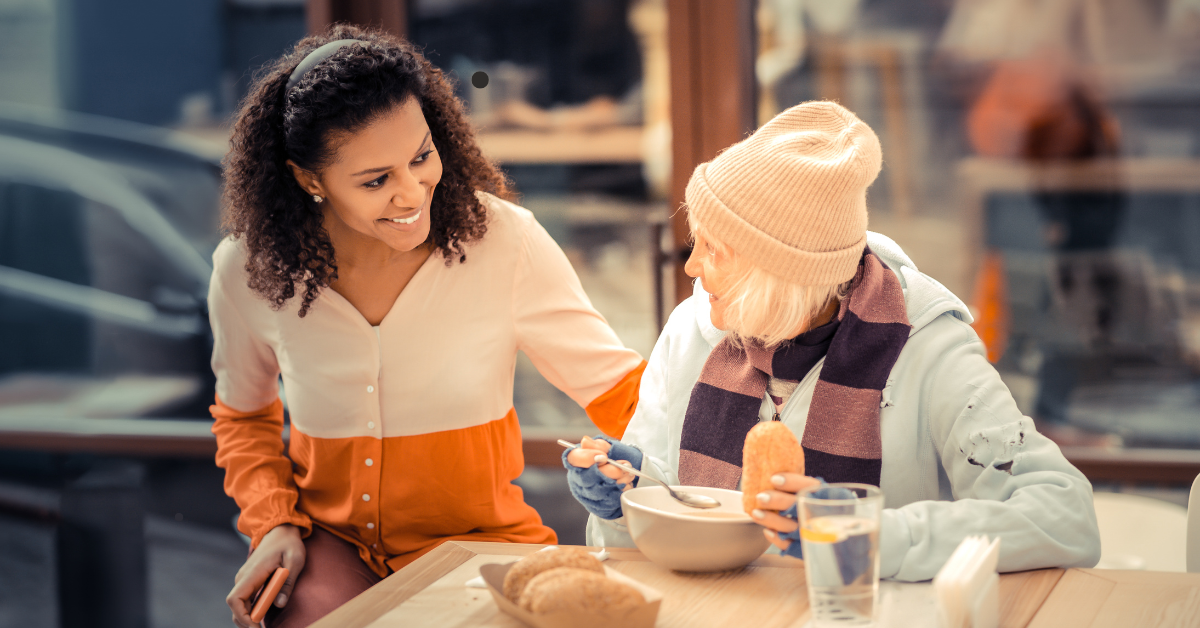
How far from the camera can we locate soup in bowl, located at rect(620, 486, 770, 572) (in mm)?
1082

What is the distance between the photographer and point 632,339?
2.65 metres

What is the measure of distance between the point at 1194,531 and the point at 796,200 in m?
0.74

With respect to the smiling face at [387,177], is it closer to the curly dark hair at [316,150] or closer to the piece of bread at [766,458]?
the curly dark hair at [316,150]

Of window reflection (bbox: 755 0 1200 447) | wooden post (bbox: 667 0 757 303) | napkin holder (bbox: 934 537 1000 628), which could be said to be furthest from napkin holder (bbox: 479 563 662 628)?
window reflection (bbox: 755 0 1200 447)

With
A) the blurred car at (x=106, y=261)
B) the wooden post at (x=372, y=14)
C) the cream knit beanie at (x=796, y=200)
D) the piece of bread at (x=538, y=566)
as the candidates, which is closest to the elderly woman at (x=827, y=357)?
the cream knit beanie at (x=796, y=200)

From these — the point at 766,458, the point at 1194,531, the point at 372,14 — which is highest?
the point at 372,14

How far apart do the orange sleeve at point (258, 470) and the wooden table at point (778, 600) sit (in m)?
0.54

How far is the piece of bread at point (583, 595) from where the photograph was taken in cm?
94

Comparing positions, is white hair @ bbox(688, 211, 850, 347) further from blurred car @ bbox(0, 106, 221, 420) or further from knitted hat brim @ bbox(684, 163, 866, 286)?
blurred car @ bbox(0, 106, 221, 420)

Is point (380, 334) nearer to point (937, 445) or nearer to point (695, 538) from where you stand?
point (695, 538)

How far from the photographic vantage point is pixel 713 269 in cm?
137

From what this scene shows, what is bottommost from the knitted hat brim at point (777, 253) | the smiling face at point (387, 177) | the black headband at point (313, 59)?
the knitted hat brim at point (777, 253)

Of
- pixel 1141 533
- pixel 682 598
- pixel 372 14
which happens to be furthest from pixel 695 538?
pixel 372 14

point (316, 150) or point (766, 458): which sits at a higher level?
point (316, 150)
